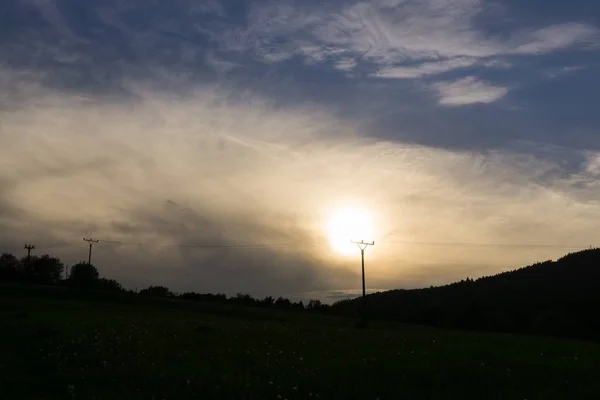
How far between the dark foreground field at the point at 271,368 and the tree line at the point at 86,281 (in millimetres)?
83644

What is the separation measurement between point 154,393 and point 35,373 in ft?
19.6

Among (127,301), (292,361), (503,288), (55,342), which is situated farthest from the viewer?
(503,288)

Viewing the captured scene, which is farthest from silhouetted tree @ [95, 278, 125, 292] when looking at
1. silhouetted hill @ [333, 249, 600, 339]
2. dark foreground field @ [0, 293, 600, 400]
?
dark foreground field @ [0, 293, 600, 400]

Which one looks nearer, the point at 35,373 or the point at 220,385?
the point at 220,385

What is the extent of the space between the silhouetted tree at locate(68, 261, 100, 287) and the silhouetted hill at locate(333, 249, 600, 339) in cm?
5531

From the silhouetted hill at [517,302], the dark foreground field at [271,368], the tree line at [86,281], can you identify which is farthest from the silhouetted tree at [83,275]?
the dark foreground field at [271,368]

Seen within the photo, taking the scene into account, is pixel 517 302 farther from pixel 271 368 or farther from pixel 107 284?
pixel 271 368

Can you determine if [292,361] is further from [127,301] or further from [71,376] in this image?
[127,301]

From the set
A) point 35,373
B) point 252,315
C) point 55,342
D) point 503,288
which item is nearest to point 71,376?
point 35,373

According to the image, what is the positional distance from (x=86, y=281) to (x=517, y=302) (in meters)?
90.8

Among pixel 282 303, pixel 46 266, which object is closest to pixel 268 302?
pixel 282 303

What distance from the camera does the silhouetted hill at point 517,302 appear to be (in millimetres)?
102938

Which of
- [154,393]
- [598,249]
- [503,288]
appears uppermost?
[598,249]

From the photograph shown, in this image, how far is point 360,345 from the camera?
28969 millimetres
